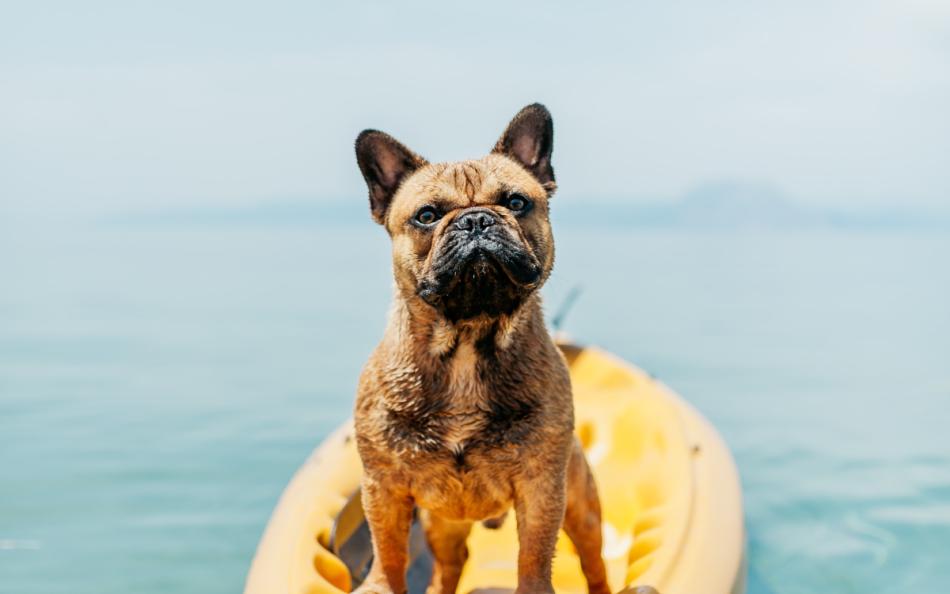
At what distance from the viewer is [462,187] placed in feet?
9.05

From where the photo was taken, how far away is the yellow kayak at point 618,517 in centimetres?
356

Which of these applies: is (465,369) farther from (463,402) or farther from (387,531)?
(387,531)

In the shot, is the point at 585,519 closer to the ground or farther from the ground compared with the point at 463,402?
closer to the ground

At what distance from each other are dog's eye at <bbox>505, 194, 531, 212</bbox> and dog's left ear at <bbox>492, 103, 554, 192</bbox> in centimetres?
25

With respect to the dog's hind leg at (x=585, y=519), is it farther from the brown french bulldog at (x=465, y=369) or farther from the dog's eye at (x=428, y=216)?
the dog's eye at (x=428, y=216)

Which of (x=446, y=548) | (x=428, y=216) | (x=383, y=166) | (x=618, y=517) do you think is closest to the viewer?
(x=428, y=216)

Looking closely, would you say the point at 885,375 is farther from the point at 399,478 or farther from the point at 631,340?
the point at 399,478

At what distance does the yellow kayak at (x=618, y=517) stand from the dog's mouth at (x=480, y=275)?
130cm

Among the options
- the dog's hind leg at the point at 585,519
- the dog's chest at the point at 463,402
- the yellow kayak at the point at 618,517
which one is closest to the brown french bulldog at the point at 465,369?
the dog's chest at the point at 463,402

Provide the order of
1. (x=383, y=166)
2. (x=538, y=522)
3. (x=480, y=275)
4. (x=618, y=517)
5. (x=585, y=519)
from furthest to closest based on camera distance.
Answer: (x=618, y=517), (x=585, y=519), (x=383, y=166), (x=538, y=522), (x=480, y=275)

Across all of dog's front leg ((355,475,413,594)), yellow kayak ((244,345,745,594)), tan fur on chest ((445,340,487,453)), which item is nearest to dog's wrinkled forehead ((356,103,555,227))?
tan fur on chest ((445,340,487,453))

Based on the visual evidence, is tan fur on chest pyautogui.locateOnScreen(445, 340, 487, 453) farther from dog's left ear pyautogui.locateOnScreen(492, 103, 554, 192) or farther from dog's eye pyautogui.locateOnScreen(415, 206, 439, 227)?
dog's left ear pyautogui.locateOnScreen(492, 103, 554, 192)

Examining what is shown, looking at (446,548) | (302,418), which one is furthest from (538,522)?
(302,418)

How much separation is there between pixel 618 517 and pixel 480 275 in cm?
252
